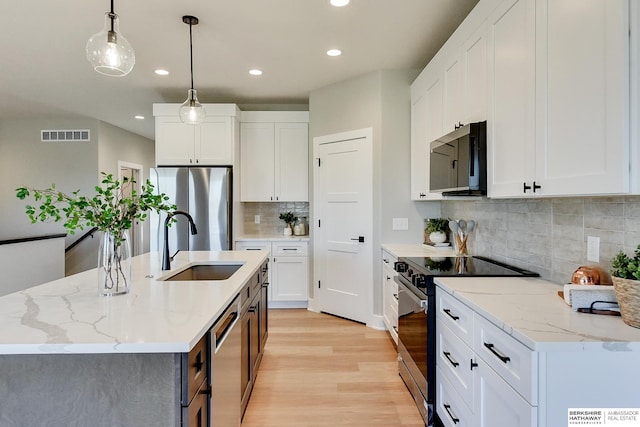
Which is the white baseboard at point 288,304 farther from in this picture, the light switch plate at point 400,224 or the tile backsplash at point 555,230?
the tile backsplash at point 555,230

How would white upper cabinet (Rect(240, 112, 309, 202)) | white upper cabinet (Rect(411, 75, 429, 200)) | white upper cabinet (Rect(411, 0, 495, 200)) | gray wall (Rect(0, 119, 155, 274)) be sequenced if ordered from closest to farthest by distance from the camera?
1. white upper cabinet (Rect(411, 0, 495, 200))
2. white upper cabinet (Rect(411, 75, 429, 200))
3. white upper cabinet (Rect(240, 112, 309, 202))
4. gray wall (Rect(0, 119, 155, 274))

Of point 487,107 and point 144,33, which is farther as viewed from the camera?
point 144,33

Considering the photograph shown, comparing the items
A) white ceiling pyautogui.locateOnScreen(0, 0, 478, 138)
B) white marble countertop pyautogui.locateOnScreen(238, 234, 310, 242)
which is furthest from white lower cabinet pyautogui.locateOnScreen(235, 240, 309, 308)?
white ceiling pyautogui.locateOnScreen(0, 0, 478, 138)

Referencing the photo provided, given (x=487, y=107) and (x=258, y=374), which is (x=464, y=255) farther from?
(x=258, y=374)

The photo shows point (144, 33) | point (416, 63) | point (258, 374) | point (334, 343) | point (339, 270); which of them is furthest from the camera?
point (339, 270)

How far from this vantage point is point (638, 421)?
1195 millimetres

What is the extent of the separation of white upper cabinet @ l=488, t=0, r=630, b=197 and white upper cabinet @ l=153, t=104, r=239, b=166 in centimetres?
333

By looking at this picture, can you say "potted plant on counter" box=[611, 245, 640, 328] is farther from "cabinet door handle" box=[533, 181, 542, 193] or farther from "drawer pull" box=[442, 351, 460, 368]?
"drawer pull" box=[442, 351, 460, 368]

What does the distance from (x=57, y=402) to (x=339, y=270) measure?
3376 millimetres

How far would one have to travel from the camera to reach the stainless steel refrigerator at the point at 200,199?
4.49 metres

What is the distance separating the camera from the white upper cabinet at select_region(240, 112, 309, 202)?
507 centimetres

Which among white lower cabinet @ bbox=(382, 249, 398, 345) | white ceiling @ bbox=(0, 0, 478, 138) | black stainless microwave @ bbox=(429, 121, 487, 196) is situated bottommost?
white lower cabinet @ bbox=(382, 249, 398, 345)

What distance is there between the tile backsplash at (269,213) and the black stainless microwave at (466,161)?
9.74ft

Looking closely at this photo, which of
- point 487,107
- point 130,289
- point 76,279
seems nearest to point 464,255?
point 487,107
